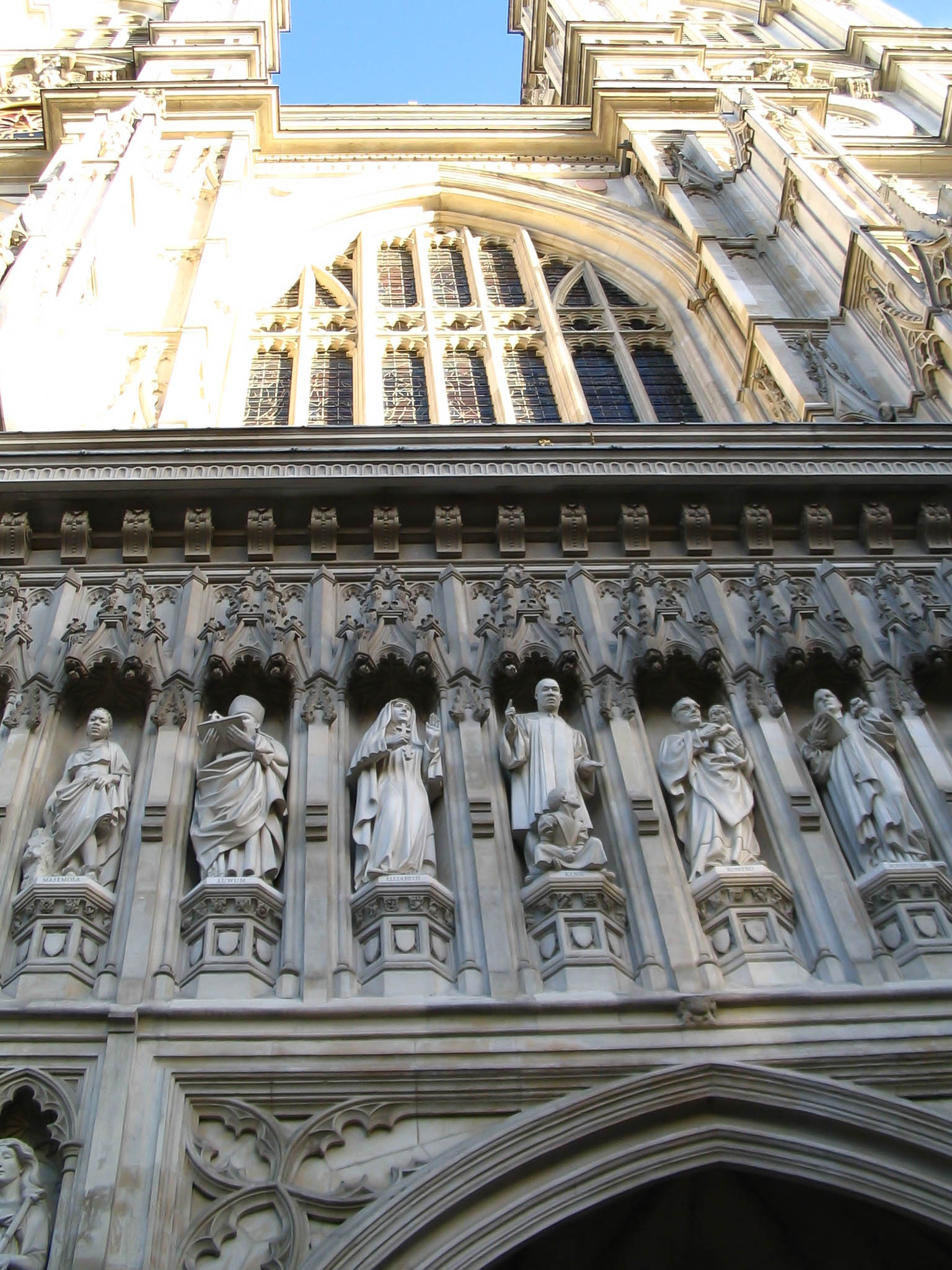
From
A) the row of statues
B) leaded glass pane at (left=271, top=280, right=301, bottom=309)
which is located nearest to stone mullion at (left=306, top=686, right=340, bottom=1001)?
the row of statues

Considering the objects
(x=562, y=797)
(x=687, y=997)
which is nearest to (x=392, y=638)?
(x=562, y=797)

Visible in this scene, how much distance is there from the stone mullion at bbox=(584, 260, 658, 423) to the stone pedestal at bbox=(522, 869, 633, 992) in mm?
9967

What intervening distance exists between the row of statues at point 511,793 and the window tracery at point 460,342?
8.31m

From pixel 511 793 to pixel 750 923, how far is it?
1.70 metres

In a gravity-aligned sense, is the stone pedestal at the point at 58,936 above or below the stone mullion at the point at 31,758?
below

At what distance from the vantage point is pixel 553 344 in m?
19.9

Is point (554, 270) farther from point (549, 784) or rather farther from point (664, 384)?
point (549, 784)

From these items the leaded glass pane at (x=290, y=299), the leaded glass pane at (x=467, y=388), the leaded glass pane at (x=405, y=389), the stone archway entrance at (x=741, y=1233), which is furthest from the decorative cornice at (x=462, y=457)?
the leaded glass pane at (x=290, y=299)

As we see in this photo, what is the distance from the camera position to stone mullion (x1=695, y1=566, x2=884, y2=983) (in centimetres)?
783

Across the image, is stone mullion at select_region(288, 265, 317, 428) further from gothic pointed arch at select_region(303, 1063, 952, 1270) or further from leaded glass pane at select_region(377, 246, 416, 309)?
gothic pointed arch at select_region(303, 1063, 952, 1270)

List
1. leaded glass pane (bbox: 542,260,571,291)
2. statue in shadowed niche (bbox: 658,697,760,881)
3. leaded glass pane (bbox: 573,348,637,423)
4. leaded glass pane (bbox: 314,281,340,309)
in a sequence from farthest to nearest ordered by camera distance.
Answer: leaded glass pane (bbox: 542,260,571,291) → leaded glass pane (bbox: 314,281,340,309) → leaded glass pane (bbox: 573,348,637,423) → statue in shadowed niche (bbox: 658,697,760,881)

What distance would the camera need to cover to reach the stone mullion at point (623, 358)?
18.3 meters

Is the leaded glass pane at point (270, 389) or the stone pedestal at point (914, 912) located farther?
the leaded glass pane at point (270, 389)

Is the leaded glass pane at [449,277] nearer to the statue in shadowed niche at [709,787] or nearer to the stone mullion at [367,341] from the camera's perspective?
the stone mullion at [367,341]
